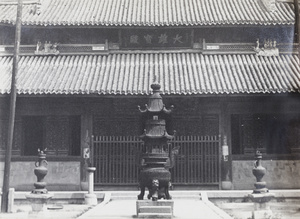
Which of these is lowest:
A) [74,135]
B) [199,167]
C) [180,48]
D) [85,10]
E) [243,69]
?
[199,167]

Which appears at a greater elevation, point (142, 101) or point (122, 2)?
point (122, 2)

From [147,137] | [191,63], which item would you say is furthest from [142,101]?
[147,137]

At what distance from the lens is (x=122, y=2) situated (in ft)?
71.1

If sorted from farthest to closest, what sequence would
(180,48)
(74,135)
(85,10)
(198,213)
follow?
1. (85,10)
2. (180,48)
3. (74,135)
4. (198,213)

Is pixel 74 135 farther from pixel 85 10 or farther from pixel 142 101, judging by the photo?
pixel 85 10

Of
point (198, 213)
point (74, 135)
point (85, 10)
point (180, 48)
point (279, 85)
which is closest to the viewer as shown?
point (198, 213)

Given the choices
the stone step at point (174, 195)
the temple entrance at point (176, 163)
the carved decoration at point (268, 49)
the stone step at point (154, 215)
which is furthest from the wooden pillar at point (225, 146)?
the stone step at point (154, 215)

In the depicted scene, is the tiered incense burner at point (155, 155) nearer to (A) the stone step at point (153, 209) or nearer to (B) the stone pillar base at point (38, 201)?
(A) the stone step at point (153, 209)

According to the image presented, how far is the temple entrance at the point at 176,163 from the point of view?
16656mm

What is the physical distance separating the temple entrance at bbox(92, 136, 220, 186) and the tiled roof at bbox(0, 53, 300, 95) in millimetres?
2054

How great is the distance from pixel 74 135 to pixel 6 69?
4.27 meters

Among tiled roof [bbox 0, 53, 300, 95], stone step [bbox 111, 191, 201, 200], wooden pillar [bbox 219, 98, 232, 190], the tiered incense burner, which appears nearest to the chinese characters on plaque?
tiled roof [bbox 0, 53, 300, 95]

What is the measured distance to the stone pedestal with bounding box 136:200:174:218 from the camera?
34.8 ft

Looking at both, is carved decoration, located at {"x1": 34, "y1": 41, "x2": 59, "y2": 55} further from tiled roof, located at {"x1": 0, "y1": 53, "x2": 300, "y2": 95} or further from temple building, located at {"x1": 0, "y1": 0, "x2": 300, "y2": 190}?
tiled roof, located at {"x1": 0, "y1": 53, "x2": 300, "y2": 95}
